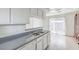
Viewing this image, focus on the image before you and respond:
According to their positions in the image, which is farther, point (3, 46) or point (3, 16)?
point (3, 16)

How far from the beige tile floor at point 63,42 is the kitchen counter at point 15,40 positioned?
376 millimetres

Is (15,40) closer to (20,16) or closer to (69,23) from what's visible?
(20,16)

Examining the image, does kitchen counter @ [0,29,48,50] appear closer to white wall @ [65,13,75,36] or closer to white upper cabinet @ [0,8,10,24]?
white upper cabinet @ [0,8,10,24]

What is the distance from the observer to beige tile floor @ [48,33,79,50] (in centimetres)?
173

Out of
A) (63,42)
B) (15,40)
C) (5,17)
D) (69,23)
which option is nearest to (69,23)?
(69,23)

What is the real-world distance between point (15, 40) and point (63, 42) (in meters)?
0.97

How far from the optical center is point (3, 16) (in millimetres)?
1735

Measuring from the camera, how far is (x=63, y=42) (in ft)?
6.50

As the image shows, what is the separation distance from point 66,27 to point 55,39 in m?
0.35
